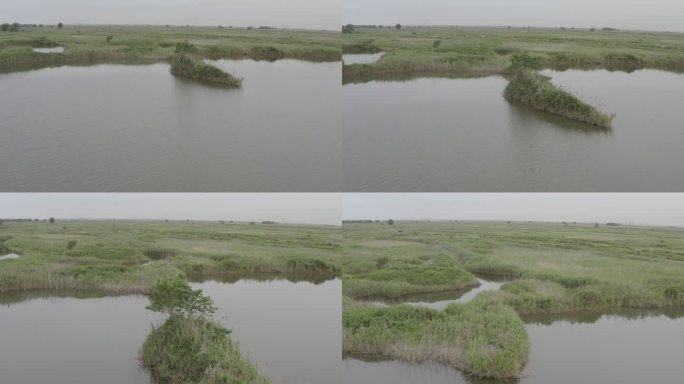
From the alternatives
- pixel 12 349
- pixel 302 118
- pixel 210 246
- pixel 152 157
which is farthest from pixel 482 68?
pixel 12 349

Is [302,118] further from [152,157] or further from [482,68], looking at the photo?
[482,68]

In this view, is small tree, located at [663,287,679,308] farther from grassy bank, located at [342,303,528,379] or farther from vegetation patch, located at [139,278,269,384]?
vegetation patch, located at [139,278,269,384]

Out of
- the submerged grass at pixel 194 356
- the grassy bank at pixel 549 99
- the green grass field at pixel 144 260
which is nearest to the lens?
the submerged grass at pixel 194 356

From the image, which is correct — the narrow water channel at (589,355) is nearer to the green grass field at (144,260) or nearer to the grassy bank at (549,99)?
the grassy bank at (549,99)

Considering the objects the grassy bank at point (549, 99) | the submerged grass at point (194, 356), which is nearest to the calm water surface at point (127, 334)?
the submerged grass at point (194, 356)

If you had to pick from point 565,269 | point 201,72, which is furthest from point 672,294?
point 201,72
